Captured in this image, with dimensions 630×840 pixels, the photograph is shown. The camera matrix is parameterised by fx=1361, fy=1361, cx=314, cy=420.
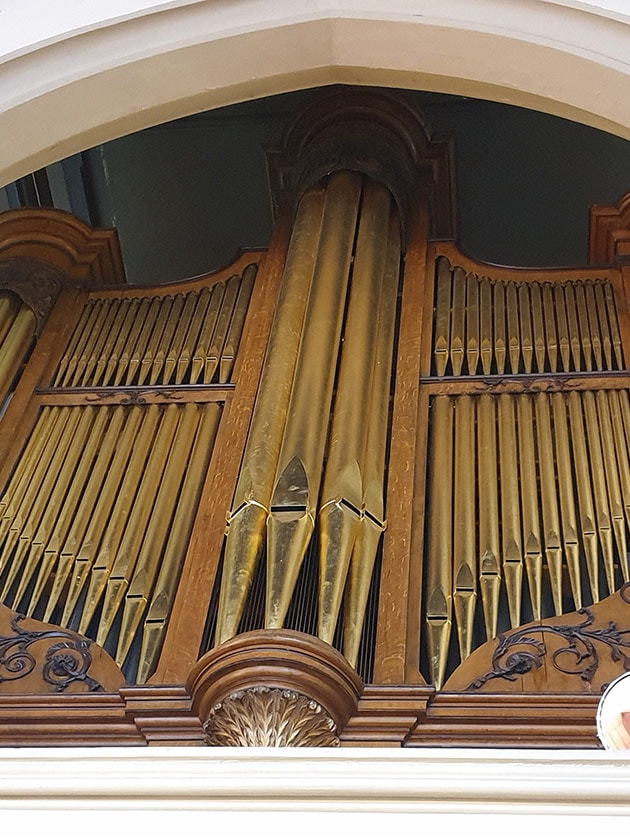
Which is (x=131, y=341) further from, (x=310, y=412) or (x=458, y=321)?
(x=458, y=321)

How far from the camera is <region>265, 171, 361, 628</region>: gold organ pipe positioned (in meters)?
4.12

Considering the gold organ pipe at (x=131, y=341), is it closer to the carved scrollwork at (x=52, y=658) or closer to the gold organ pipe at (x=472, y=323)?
the gold organ pipe at (x=472, y=323)

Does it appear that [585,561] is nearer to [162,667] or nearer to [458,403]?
[458,403]

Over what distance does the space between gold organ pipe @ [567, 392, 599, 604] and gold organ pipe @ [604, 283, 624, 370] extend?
13.8 inches

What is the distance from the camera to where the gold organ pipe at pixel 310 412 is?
13.5 ft

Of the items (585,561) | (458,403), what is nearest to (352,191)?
(458,403)

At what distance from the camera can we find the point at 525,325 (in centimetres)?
554

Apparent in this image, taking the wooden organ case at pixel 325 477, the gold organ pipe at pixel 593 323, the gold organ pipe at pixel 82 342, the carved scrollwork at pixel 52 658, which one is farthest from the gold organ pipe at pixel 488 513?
the gold organ pipe at pixel 82 342

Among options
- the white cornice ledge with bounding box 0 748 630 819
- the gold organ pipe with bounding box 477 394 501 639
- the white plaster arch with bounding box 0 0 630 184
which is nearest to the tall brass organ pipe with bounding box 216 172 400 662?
the gold organ pipe with bounding box 477 394 501 639

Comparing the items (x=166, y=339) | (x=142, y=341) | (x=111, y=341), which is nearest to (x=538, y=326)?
(x=166, y=339)

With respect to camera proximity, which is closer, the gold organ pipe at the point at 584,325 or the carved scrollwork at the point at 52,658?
the carved scrollwork at the point at 52,658

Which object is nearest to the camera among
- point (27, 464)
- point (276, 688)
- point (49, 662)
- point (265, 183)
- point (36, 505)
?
point (276, 688)

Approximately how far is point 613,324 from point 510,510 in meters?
1.35

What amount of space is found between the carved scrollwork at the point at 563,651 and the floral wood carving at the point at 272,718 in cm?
52
